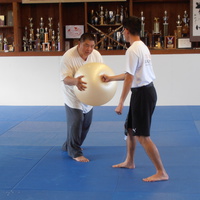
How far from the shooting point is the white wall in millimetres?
8914

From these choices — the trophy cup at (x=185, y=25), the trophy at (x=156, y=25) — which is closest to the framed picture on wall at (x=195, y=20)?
the trophy cup at (x=185, y=25)

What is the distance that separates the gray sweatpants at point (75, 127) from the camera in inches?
192

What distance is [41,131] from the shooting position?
655 centimetres

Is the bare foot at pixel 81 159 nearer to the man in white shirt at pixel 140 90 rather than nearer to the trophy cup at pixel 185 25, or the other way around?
the man in white shirt at pixel 140 90

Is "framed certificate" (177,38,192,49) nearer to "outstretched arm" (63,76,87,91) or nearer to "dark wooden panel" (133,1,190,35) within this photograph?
"dark wooden panel" (133,1,190,35)

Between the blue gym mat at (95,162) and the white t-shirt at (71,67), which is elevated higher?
the white t-shirt at (71,67)

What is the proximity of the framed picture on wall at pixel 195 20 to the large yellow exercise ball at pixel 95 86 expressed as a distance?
498 centimetres

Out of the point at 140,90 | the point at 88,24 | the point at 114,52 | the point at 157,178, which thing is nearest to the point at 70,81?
the point at 140,90

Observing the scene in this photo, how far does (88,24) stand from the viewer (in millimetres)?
9234

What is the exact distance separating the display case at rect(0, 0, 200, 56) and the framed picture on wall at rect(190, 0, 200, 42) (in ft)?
0.74

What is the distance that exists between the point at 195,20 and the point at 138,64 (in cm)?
534

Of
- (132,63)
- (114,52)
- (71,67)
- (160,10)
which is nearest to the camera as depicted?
(132,63)

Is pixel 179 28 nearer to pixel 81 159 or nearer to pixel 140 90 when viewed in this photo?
pixel 81 159

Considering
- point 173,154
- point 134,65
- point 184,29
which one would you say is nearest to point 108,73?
point 134,65
